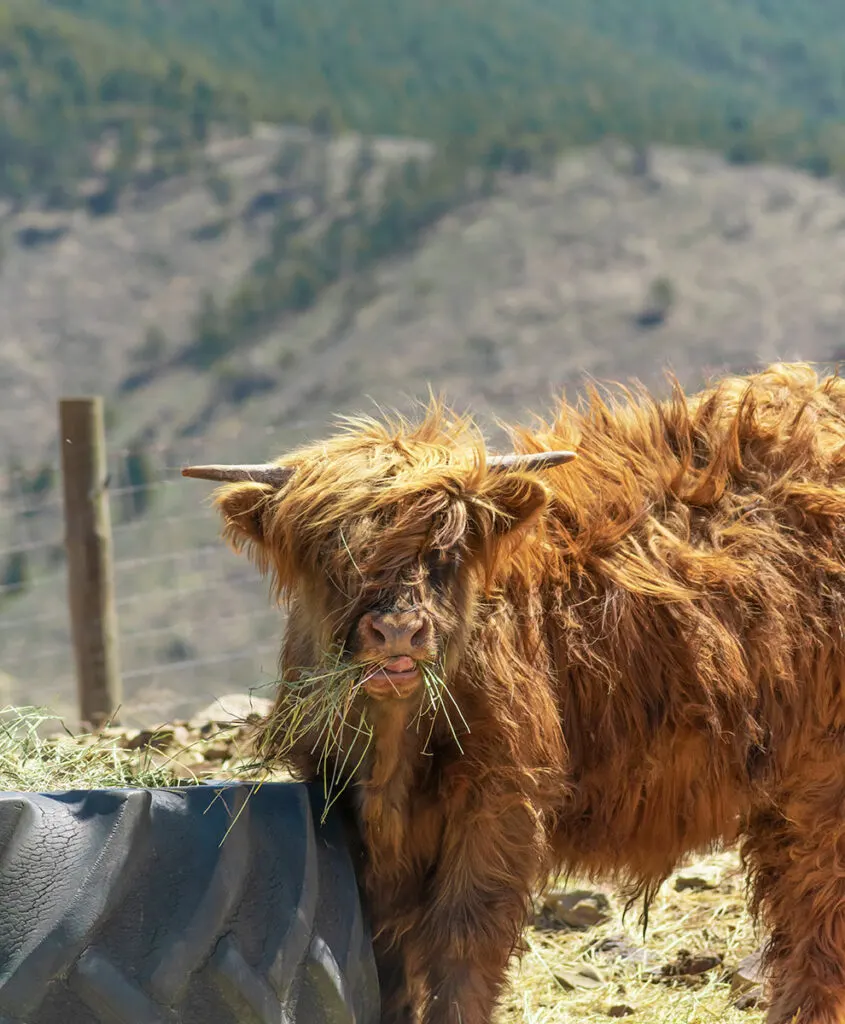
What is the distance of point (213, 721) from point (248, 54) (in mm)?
74097

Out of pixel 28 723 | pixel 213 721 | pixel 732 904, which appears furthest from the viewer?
pixel 213 721

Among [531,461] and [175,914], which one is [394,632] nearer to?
[531,461]

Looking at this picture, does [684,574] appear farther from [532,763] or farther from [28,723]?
[28,723]

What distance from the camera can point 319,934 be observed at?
3152 mm

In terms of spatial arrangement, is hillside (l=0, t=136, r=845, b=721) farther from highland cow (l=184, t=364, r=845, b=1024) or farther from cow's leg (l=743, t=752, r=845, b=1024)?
cow's leg (l=743, t=752, r=845, b=1024)

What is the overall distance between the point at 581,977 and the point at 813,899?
100cm

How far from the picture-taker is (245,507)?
3.60 metres

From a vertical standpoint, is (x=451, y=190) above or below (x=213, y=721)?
above

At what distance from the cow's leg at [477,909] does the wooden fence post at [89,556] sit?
4043 mm

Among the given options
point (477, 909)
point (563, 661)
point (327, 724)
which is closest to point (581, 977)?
point (477, 909)

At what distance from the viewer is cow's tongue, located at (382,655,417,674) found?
3236mm

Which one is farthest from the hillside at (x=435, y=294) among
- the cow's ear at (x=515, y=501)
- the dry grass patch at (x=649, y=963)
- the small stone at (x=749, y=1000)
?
the cow's ear at (x=515, y=501)

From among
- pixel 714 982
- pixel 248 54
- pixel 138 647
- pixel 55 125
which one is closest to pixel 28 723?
pixel 714 982

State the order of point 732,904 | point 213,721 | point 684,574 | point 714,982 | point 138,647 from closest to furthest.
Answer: point 684,574, point 714,982, point 732,904, point 213,721, point 138,647
